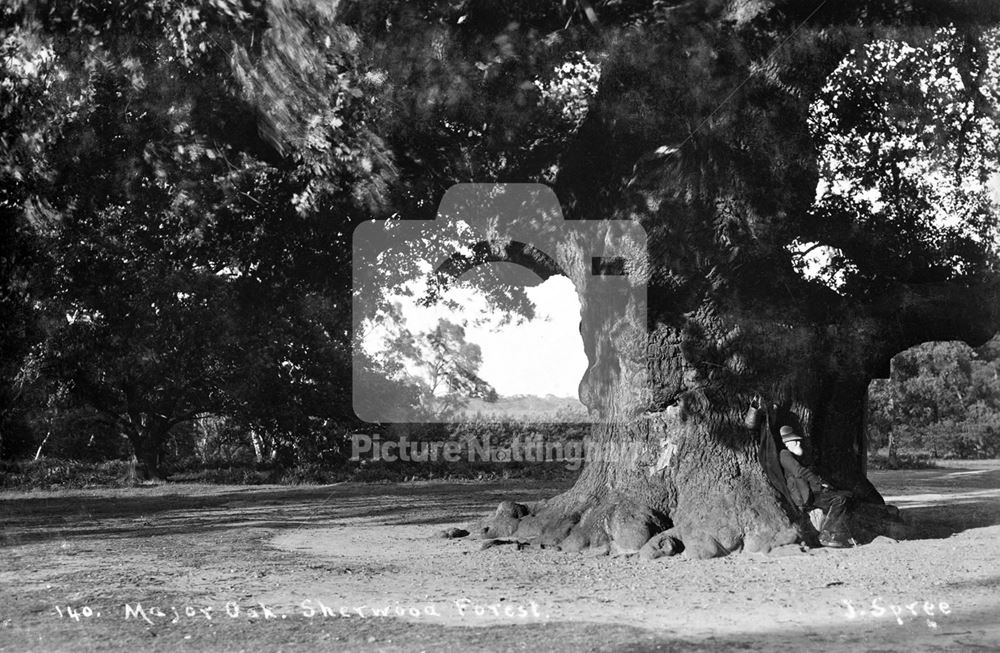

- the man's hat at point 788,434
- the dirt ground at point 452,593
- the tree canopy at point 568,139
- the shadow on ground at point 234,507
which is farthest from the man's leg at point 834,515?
the shadow on ground at point 234,507

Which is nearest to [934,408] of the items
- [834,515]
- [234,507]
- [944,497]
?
[944,497]

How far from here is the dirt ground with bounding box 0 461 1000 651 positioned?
241 inches

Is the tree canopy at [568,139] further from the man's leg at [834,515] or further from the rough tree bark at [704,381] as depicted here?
the man's leg at [834,515]

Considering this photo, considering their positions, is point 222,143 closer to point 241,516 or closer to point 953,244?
point 241,516

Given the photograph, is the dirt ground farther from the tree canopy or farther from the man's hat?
the tree canopy

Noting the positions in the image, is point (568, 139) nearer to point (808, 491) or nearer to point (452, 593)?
point (808, 491)

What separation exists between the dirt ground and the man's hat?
1.36 m

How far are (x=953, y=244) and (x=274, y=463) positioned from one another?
61.6 ft

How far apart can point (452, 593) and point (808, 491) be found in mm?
4658

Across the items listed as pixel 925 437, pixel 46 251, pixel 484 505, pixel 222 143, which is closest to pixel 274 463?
pixel 484 505

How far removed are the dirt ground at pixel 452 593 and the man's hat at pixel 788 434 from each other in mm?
1357

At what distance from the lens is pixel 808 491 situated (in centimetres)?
1084

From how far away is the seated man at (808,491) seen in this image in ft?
35.5

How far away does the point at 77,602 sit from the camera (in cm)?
723
